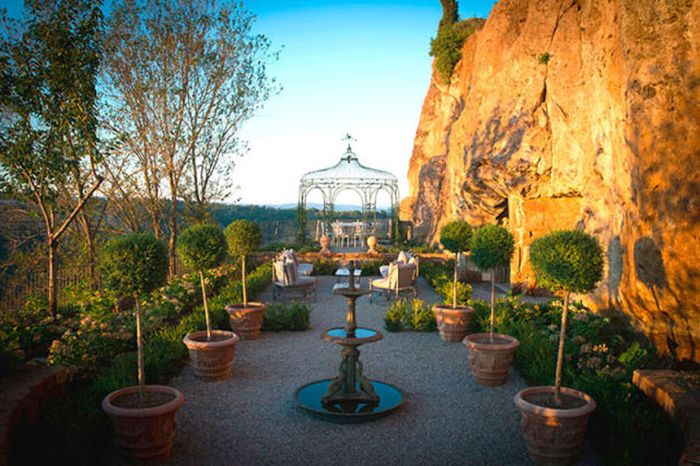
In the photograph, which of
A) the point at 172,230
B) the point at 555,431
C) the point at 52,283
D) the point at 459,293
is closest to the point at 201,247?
the point at 52,283

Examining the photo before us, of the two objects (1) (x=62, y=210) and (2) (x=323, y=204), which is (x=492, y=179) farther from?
(2) (x=323, y=204)

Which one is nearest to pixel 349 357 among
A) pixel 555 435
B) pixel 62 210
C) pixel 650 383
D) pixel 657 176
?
pixel 555 435

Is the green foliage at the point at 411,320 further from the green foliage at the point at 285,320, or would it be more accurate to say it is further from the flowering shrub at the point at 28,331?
the flowering shrub at the point at 28,331

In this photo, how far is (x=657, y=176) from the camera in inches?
210

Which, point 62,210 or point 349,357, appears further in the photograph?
point 62,210

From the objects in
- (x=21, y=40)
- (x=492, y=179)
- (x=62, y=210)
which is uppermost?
(x=21, y=40)

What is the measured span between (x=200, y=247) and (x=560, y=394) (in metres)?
4.21

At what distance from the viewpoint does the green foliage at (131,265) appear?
4.41 metres

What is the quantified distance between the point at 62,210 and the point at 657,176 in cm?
936

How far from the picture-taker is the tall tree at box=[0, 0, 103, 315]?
677 cm

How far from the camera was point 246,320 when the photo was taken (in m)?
7.92

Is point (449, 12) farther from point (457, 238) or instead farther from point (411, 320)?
point (411, 320)

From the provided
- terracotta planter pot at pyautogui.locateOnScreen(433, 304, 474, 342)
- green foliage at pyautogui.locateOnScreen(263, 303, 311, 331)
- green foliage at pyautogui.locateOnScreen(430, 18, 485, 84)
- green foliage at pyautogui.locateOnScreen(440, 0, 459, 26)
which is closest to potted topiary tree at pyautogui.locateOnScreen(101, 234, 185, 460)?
green foliage at pyautogui.locateOnScreen(263, 303, 311, 331)

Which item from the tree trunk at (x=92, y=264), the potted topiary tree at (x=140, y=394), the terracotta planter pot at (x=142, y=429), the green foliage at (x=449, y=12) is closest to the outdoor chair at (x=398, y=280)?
the tree trunk at (x=92, y=264)
